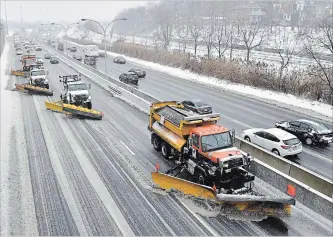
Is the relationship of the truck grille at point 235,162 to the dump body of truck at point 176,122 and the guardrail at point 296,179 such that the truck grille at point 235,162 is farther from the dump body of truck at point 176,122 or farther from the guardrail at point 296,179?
the dump body of truck at point 176,122

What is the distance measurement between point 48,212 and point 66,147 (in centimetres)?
726

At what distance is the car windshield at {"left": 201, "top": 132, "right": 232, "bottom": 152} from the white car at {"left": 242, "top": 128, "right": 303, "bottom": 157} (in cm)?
566

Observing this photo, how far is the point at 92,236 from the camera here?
1151cm

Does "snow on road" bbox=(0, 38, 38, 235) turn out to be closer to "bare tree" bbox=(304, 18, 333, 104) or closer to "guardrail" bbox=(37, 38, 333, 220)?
"guardrail" bbox=(37, 38, 333, 220)

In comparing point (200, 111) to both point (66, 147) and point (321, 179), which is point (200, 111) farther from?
point (321, 179)

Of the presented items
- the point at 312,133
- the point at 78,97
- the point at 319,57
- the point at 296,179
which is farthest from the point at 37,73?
the point at 319,57

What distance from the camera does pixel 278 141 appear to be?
771 inches

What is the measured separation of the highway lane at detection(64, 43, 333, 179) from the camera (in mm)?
19547

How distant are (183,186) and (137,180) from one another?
8.41 feet

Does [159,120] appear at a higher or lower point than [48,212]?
higher

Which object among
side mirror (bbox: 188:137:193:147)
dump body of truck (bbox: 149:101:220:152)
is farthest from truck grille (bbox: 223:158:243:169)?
dump body of truck (bbox: 149:101:220:152)

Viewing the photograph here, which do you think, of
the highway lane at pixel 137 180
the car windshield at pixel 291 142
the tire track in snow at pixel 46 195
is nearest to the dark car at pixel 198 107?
the highway lane at pixel 137 180

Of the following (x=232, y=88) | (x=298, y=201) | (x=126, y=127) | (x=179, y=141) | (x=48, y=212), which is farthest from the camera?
(x=232, y=88)

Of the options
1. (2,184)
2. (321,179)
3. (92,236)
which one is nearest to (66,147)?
(2,184)
